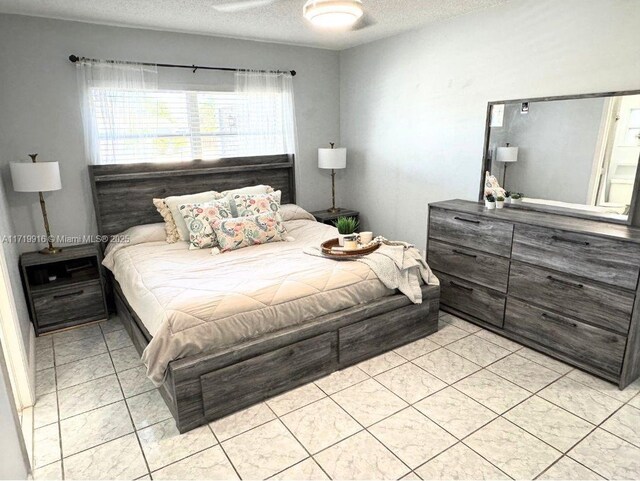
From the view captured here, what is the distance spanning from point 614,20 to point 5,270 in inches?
157

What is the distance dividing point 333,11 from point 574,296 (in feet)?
7.57

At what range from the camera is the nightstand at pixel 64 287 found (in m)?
3.24

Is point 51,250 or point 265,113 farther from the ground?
point 265,113

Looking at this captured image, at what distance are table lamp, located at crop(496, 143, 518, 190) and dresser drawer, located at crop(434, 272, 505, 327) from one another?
0.88 metres

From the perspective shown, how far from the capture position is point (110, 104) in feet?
11.7

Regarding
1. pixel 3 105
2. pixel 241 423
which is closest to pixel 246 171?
pixel 3 105

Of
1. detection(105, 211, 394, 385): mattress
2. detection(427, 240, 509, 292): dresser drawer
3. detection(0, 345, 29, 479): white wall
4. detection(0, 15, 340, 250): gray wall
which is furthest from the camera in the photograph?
detection(0, 15, 340, 250): gray wall

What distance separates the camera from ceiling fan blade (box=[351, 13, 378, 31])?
3405 mm

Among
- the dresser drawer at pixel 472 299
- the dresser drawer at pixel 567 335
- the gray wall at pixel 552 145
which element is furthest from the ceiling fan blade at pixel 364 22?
the dresser drawer at pixel 567 335

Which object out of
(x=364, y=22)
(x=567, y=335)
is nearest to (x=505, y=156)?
(x=567, y=335)

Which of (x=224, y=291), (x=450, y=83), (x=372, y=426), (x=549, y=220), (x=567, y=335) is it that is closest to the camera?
(x=372, y=426)

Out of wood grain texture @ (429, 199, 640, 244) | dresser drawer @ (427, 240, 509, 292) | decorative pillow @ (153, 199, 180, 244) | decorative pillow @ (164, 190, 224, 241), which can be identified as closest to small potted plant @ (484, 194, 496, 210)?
wood grain texture @ (429, 199, 640, 244)

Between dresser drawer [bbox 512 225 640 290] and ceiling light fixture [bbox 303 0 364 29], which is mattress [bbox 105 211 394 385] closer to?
dresser drawer [bbox 512 225 640 290]

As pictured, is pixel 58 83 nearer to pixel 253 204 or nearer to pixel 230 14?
pixel 230 14
